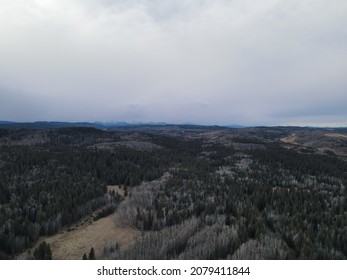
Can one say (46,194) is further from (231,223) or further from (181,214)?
(231,223)

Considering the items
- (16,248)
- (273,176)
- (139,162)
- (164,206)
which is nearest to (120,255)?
(16,248)

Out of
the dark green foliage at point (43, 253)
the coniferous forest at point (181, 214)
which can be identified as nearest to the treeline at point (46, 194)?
the coniferous forest at point (181, 214)

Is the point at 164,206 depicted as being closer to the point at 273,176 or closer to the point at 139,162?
the point at 273,176

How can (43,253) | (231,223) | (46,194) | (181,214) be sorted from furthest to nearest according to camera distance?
(46,194) < (181,214) < (231,223) < (43,253)

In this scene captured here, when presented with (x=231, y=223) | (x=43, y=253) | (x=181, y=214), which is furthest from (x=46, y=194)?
(x=231, y=223)

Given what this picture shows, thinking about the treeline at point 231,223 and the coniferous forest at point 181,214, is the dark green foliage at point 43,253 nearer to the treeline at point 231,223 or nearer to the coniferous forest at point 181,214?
the coniferous forest at point 181,214

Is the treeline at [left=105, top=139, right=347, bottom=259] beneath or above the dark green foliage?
above

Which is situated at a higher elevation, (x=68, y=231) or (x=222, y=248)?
(x=222, y=248)

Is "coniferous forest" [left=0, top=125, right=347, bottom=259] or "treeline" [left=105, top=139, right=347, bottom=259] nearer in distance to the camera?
"treeline" [left=105, top=139, right=347, bottom=259]

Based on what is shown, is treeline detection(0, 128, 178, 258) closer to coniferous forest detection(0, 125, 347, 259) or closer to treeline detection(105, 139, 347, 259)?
coniferous forest detection(0, 125, 347, 259)

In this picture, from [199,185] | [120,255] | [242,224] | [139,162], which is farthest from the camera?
[139,162]

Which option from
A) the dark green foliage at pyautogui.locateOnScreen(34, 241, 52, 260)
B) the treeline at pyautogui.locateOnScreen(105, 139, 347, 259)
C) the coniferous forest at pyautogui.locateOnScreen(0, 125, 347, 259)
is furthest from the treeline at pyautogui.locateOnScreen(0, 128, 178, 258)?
the treeline at pyautogui.locateOnScreen(105, 139, 347, 259)
